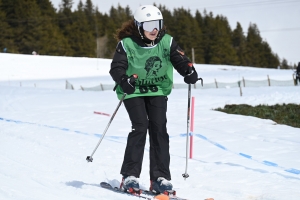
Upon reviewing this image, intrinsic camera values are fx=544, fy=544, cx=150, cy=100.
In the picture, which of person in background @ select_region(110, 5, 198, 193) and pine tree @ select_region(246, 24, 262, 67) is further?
pine tree @ select_region(246, 24, 262, 67)

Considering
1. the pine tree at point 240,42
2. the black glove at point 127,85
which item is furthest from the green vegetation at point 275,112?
the pine tree at point 240,42

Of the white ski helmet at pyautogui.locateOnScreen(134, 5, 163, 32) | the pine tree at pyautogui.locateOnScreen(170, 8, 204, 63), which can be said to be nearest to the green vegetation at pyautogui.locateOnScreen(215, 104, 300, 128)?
the white ski helmet at pyautogui.locateOnScreen(134, 5, 163, 32)

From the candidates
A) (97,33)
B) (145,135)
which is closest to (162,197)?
(145,135)

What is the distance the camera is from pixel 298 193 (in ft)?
16.4

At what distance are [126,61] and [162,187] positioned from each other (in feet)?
3.81

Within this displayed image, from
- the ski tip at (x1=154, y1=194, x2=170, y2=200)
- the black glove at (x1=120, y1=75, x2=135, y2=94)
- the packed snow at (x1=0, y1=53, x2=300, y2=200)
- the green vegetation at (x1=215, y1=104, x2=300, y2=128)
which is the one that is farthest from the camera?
the green vegetation at (x1=215, y1=104, x2=300, y2=128)

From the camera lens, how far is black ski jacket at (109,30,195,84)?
Answer: 4785mm

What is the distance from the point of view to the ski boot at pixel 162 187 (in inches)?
186

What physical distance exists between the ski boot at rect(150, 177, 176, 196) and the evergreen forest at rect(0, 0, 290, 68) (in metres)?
67.0

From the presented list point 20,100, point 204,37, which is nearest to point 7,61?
point 20,100

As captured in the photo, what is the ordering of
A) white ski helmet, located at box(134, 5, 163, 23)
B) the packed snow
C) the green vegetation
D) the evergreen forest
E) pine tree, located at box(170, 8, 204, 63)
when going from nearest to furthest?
white ski helmet, located at box(134, 5, 163, 23) → the packed snow → the green vegetation → the evergreen forest → pine tree, located at box(170, 8, 204, 63)

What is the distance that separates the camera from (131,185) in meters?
4.75

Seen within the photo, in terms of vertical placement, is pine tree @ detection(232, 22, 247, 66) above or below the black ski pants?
above

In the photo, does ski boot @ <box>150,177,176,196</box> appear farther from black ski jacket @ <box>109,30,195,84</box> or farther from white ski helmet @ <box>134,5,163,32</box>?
white ski helmet @ <box>134,5,163,32</box>
